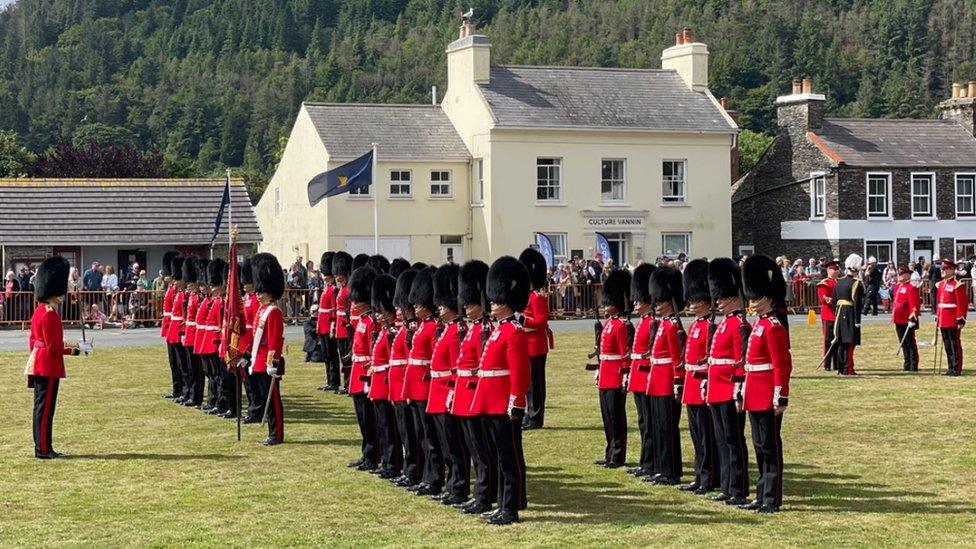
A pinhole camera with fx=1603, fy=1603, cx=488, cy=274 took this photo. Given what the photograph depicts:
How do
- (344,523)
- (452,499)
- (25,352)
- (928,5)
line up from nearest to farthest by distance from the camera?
(344,523) < (452,499) < (25,352) < (928,5)

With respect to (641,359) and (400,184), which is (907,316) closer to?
(641,359)

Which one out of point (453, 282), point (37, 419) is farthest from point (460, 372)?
point (37, 419)

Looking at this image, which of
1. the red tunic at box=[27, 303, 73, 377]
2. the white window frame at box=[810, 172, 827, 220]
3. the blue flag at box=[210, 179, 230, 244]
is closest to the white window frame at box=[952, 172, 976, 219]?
the white window frame at box=[810, 172, 827, 220]

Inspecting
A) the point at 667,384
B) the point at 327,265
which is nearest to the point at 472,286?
the point at 667,384

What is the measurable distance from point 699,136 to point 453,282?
39.4 m

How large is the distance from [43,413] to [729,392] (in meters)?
7.44

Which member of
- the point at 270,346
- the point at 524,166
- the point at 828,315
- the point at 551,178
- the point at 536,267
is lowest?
the point at 270,346

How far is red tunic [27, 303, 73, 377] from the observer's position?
16.7 meters

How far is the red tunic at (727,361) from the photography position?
13391mm

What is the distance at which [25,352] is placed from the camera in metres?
30.5

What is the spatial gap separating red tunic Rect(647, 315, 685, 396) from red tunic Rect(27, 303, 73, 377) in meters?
6.34

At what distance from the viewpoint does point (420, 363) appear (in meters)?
14.1

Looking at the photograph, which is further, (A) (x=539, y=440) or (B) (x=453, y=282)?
(A) (x=539, y=440)

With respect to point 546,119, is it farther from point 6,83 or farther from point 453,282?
point 6,83
